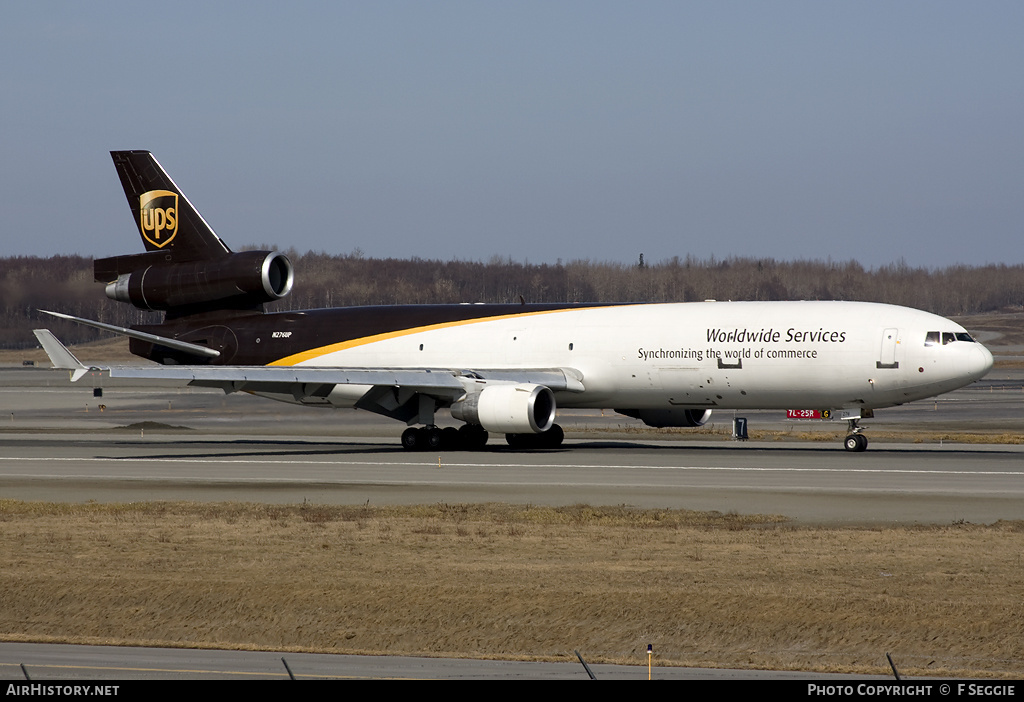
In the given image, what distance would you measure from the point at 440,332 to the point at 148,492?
1582 centimetres

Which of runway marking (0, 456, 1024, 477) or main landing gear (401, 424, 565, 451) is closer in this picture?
runway marking (0, 456, 1024, 477)

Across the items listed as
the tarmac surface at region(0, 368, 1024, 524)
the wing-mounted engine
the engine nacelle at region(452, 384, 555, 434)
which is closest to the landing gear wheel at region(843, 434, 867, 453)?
the tarmac surface at region(0, 368, 1024, 524)

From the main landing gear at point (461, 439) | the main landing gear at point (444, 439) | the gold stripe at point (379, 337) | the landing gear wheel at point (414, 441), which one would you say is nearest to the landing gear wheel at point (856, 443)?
the main landing gear at point (461, 439)

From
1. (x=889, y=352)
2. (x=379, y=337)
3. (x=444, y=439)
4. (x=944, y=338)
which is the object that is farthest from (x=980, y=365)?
(x=379, y=337)

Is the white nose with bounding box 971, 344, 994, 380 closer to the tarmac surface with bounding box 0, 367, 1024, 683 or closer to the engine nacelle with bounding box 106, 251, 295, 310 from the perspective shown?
Answer: the tarmac surface with bounding box 0, 367, 1024, 683

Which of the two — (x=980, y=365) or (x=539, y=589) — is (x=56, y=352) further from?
(x=980, y=365)

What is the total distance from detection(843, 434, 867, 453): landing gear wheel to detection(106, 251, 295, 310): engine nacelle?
19.3 m

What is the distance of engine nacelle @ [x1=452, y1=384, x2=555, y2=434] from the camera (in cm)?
3481

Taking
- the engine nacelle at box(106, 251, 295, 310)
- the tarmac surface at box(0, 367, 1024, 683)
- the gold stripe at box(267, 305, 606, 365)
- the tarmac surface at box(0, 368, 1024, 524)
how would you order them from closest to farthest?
the tarmac surface at box(0, 367, 1024, 683), the tarmac surface at box(0, 368, 1024, 524), the gold stripe at box(267, 305, 606, 365), the engine nacelle at box(106, 251, 295, 310)

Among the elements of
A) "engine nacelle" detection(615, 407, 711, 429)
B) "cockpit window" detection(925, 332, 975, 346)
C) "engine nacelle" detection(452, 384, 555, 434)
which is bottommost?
"engine nacelle" detection(615, 407, 711, 429)

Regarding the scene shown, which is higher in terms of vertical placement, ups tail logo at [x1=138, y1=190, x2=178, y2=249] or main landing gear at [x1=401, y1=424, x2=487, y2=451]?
ups tail logo at [x1=138, y1=190, x2=178, y2=249]

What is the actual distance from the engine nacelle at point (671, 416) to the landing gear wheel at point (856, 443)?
5.47 meters

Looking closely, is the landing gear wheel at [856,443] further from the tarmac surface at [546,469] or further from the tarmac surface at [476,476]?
the tarmac surface at [476,476]
